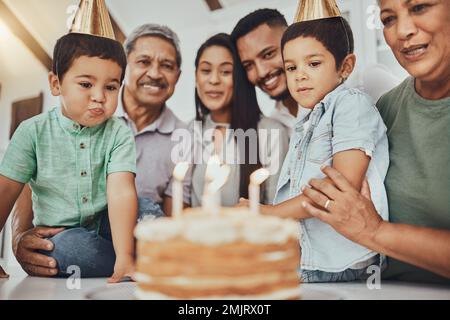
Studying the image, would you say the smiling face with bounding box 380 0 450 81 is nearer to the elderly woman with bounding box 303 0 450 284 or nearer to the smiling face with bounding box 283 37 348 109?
the elderly woman with bounding box 303 0 450 284

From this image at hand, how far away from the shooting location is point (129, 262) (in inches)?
57.4

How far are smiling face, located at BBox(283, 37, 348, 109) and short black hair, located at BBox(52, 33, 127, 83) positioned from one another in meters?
0.54

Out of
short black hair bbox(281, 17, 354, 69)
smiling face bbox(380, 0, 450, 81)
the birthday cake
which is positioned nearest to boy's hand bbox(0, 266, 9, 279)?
the birthday cake

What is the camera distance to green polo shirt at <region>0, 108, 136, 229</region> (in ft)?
4.95

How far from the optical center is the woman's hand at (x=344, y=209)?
1.27m

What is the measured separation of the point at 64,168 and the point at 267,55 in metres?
0.73

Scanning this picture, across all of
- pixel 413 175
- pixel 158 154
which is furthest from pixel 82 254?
pixel 413 175

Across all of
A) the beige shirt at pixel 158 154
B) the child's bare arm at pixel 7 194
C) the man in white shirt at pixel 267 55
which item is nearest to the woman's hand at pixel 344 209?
the man in white shirt at pixel 267 55

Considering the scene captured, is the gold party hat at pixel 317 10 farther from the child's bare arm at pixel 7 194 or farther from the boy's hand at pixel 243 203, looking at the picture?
the child's bare arm at pixel 7 194

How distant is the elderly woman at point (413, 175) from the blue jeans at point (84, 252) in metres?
0.63

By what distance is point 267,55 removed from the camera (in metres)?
1.61

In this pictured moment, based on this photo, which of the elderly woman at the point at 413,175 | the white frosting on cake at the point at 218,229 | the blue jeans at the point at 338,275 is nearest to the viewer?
the white frosting on cake at the point at 218,229

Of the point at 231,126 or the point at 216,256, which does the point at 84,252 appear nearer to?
the point at 231,126

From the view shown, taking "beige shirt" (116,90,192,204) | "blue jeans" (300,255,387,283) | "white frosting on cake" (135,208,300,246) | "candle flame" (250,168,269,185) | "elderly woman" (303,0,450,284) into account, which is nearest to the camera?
"white frosting on cake" (135,208,300,246)
